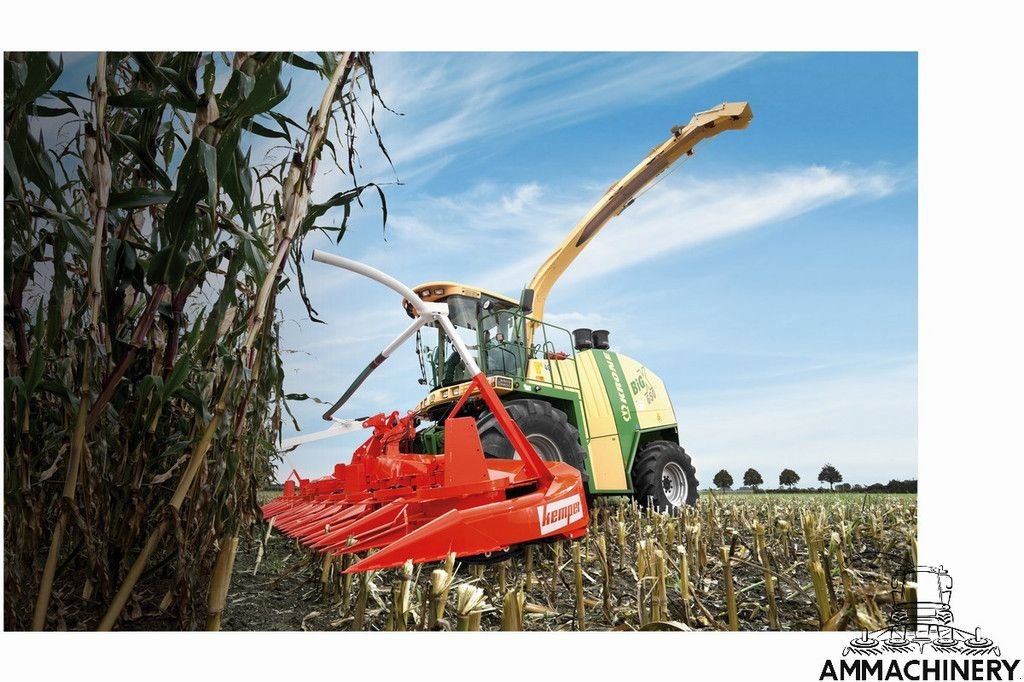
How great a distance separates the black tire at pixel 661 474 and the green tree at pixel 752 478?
723mm

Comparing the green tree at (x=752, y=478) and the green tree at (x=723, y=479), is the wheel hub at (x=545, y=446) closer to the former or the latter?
the green tree at (x=723, y=479)

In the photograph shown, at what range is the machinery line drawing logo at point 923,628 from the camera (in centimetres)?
267

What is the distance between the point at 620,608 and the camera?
9.67ft

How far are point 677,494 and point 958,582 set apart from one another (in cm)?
230

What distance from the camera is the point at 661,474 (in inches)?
193

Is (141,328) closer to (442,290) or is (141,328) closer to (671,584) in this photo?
(442,290)

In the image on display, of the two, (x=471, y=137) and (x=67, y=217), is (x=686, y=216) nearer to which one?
(x=471, y=137)

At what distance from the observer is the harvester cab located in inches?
124

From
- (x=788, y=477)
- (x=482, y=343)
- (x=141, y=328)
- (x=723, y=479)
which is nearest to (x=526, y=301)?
(x=482, y=343)

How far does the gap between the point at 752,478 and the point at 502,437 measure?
126 cm

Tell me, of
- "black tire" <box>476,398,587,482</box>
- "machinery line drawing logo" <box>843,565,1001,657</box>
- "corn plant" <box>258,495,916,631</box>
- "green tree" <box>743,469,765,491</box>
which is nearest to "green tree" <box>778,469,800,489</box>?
"green tree" <box>743,469,765,491</box>

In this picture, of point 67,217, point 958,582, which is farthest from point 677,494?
point 67,217

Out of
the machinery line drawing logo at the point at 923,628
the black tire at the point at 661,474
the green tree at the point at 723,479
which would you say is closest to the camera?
the machinery line drawing logo at the point at 923,628

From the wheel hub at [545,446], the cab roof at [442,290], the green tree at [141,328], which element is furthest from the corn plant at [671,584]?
the cab roof at [442,290]
